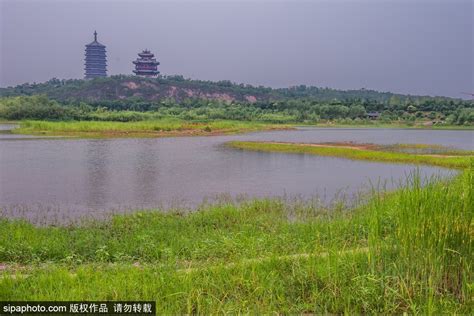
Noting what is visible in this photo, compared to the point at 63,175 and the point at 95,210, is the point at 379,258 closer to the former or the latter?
the point at 95,210

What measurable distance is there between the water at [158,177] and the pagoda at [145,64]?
105m

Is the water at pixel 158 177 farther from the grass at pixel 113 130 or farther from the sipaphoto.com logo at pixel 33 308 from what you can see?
the grass at pixel 113 130

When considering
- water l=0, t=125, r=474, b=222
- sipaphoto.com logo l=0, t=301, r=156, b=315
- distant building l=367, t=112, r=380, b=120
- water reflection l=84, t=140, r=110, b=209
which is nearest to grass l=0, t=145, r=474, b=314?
sipaphoto.com logo l=0, t=301, r=156, b=315

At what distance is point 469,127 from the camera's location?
58.7m

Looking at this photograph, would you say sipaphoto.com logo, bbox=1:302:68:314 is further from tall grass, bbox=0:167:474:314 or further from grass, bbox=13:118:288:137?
grass, bbox=13:118:288:137

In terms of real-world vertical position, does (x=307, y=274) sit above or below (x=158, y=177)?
above

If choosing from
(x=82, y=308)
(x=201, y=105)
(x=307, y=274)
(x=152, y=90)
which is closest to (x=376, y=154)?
(x=307, y=274)

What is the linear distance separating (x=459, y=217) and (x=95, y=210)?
8.55 meters

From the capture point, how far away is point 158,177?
16.8m

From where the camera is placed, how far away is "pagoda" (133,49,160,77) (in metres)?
128

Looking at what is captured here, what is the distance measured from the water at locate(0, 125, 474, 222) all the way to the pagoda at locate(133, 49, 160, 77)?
105153 mm

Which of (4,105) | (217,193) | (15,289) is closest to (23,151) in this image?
(217,193)

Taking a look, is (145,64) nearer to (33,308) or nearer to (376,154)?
(376,154)

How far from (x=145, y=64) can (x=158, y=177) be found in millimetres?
116442
